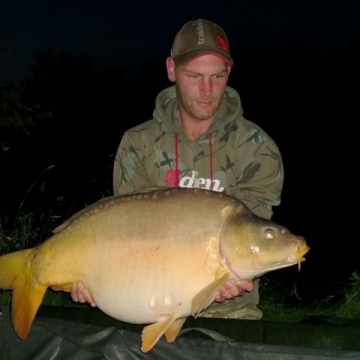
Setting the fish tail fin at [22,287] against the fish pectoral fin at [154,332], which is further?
the fish tail fin at [22,287]

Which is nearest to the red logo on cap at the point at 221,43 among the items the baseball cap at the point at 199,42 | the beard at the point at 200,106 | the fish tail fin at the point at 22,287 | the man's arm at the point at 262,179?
the baseball cap at the point at 199,42

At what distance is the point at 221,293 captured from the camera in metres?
2.09

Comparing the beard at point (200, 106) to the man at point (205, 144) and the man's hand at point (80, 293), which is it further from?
the man's hand at point (80, 293)

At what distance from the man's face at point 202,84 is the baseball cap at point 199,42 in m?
0.02

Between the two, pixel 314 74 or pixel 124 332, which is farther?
pixel 314 74

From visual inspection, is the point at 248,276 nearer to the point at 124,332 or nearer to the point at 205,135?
the point at 124,332

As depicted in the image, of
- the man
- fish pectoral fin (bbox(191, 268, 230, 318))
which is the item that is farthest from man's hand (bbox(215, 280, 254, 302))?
the man

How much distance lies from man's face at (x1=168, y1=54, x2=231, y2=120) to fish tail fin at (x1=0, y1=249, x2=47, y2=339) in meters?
0.88

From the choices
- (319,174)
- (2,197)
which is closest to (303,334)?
(2,197)

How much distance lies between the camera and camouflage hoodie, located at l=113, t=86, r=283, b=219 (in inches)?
98.7

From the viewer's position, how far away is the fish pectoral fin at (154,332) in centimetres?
190

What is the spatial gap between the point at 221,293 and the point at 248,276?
0.63 ft

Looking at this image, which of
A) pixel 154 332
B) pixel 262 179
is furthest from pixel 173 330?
pixel 262 179

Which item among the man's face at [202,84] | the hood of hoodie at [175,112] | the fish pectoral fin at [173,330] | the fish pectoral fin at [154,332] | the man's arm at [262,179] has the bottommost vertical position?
the fish pectoral fin at [173,330]
